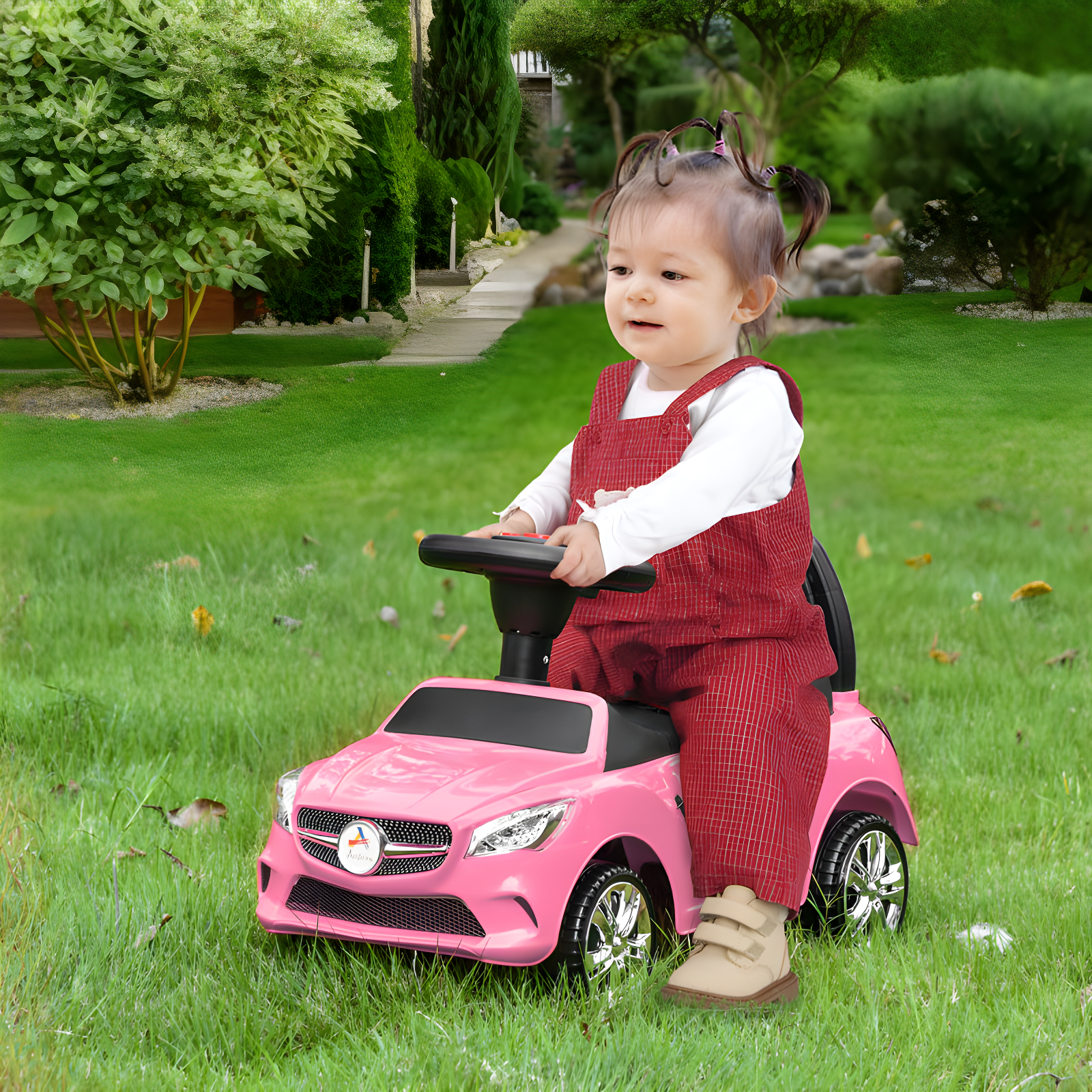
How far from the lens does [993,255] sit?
3184 mm

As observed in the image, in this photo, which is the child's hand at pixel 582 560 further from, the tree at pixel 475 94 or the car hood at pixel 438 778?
the tree at pixel 475 94

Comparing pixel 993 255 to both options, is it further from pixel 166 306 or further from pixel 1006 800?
pixel 166 306

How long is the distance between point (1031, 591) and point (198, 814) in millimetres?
3245

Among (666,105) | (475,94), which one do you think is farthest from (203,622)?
(666,105)

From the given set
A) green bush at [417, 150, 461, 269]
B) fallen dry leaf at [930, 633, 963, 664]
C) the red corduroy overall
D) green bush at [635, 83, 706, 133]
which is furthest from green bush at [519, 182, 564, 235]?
fallen dry leaf at [930, 633, 963, 664]

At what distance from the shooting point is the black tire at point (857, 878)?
7.16ft

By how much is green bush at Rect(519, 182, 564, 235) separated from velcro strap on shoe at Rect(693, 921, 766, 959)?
1461 mm

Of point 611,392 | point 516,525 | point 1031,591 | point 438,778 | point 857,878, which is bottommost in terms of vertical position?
point 1031,591

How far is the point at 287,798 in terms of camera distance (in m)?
1.94

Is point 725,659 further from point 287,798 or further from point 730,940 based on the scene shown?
point 287,798

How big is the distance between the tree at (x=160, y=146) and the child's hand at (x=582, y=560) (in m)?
1.24

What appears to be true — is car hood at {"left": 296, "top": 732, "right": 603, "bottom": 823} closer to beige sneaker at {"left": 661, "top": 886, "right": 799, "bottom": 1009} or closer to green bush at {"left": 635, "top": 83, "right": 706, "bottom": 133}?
beige sneaker at {"left": 661, "top": 886, "right": 799, "bottom": 1009}

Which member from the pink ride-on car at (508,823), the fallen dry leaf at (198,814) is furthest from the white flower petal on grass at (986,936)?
the fallen dry leaf at (198,814)

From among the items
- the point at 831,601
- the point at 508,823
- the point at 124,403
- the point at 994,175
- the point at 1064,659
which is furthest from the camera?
the point at 1064,659
